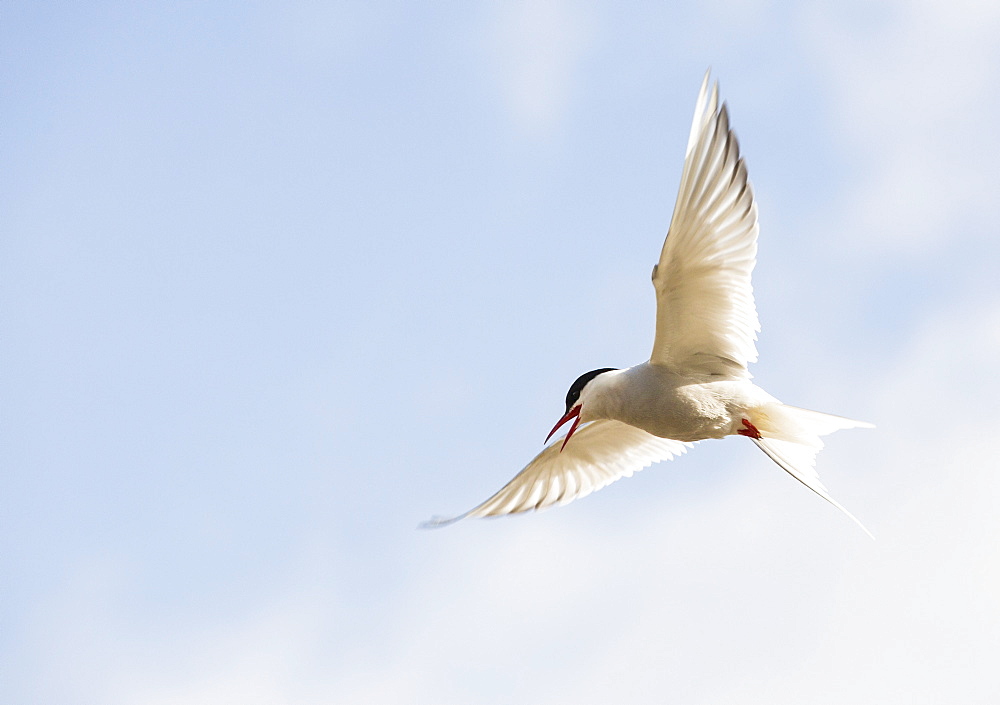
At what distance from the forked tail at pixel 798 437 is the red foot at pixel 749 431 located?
0.03m

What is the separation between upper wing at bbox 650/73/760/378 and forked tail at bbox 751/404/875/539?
1.01 ft

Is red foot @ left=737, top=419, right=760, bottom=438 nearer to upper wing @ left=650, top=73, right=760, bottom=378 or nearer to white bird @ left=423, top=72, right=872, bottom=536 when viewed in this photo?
white bird @ left=423, top=72, right=872, bottom=536

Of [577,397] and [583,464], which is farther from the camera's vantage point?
[583,464]

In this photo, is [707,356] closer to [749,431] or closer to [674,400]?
[674,400]

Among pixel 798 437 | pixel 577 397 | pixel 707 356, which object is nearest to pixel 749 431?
pixel 798 437

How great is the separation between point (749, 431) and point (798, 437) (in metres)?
0.27

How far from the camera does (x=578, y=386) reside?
18.0 feet

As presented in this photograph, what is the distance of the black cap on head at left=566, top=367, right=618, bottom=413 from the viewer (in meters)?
5.48

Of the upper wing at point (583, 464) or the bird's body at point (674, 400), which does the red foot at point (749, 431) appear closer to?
the bird's body at point (674, 400)

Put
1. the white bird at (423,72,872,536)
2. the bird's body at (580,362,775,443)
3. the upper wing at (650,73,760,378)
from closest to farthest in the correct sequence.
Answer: the upper wing at (650,73,760,378) → the white bird at (423,72,872,536) → the bird's body at (580,362,775,443)

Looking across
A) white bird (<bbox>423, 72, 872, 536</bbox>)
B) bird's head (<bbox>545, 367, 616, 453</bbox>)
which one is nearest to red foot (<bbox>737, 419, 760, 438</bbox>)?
white bird (<bbox>423, 72, 872, 536</bbox>)

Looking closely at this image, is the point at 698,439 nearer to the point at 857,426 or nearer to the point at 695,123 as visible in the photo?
the point at 857,426

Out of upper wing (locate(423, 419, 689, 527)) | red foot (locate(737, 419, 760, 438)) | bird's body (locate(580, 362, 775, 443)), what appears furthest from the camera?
upper wing (locate(423, 419, 689, 527))

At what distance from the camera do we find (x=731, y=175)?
4449 mm
